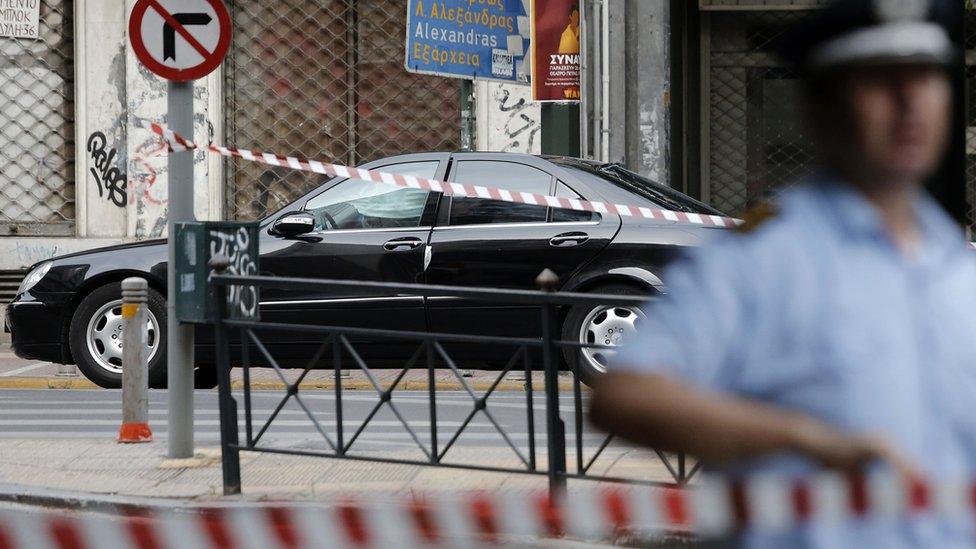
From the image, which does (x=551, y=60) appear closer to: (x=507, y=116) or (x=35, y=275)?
(x=507, y=116)

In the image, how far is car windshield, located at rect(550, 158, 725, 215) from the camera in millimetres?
10562

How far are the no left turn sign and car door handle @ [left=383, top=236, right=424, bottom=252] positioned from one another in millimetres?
2733

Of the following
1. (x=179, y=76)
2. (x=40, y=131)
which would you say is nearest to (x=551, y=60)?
(x=40, y=131)

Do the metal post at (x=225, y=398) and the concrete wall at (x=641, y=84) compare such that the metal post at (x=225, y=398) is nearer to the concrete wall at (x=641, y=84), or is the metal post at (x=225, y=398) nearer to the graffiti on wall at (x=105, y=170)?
the concrete wall at (x=641, y=84)

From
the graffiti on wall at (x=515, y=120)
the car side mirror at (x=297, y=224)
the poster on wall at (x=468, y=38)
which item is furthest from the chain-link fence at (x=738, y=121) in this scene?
the car side mirror at (x=297, y=224)

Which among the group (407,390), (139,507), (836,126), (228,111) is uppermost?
(228,111)

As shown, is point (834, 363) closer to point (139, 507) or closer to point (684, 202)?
point (139, 507)

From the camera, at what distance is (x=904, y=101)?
1.83 metres

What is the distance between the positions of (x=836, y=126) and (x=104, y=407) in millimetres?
9014

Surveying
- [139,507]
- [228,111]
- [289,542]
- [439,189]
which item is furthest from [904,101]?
[228,111]

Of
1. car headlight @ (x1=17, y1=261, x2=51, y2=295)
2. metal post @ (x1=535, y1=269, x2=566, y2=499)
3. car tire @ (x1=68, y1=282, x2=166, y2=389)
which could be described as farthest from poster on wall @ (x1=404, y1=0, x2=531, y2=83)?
metal post @ (x1=535, y1=269, x2=566, y2=499)

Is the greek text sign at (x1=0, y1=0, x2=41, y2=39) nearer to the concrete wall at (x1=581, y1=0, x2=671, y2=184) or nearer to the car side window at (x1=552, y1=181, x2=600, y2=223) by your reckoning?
the concrete wall at (x1=581, y1=0, x2=671, y2=184)

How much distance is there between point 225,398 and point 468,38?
7.34 meters

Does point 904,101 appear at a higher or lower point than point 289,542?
higher
